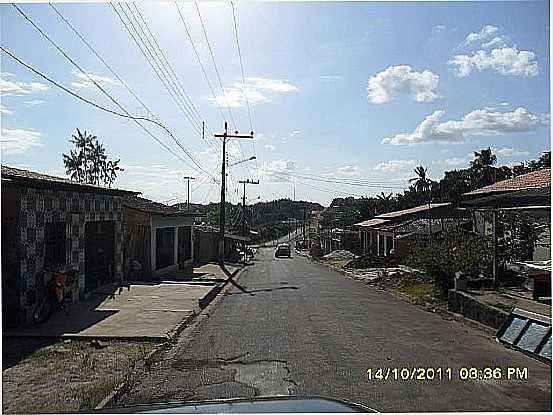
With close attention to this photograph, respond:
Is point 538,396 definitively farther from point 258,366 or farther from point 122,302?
point 122,302

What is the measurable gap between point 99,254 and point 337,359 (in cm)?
935

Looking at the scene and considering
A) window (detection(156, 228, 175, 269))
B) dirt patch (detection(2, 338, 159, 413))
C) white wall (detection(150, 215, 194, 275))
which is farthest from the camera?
window (detection(156, 228, 175, 269))

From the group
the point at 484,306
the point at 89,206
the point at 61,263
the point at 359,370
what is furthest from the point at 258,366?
the point at 89,206

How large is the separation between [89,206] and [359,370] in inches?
325

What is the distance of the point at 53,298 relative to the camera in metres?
10.7

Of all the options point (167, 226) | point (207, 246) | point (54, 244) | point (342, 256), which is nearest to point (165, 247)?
point (167, 226)

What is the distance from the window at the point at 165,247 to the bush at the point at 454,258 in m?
9.72

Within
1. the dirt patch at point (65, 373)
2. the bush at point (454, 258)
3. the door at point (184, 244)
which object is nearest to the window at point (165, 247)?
the door at point (184, 244)

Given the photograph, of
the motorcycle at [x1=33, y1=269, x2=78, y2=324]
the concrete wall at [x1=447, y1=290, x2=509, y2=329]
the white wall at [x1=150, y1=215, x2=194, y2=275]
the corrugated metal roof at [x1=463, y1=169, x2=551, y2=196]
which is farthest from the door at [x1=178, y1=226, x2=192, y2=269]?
the motorcycle at [x1=33, y1=269, x2=78, y2=324]

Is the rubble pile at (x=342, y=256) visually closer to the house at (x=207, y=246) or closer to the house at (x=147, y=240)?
the house at (x=207, y=246)

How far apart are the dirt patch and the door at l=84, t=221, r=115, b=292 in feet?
18.9

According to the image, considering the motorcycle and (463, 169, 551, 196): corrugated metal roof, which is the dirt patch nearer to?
the motorcycle

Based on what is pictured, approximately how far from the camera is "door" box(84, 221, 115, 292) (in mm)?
14945

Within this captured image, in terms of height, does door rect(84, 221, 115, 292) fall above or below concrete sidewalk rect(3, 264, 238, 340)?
above
